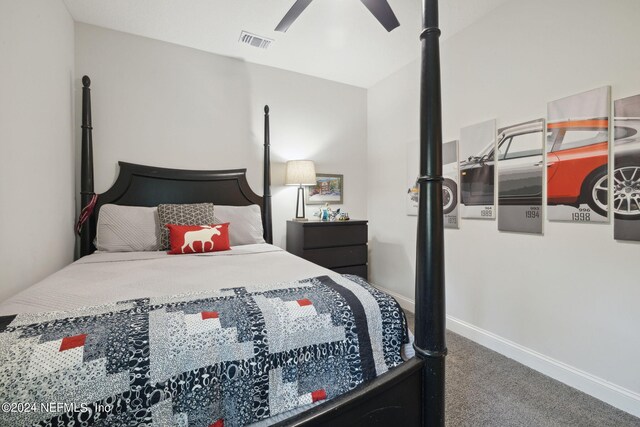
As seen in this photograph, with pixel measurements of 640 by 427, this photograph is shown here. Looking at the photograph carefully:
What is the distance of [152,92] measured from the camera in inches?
100

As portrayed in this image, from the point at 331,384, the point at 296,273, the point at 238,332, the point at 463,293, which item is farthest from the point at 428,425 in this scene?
the point at 463,293

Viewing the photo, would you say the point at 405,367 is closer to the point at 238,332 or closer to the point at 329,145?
the point at 238,332

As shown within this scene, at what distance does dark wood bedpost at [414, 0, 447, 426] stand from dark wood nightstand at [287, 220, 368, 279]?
6.60ft

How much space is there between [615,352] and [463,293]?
3.06 feet

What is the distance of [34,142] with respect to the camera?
1.59 metres

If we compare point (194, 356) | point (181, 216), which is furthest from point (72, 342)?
point (181, 216)

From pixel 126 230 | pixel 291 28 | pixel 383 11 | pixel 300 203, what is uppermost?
pixel 291 28

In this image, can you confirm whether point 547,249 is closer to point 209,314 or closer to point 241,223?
point 209,314

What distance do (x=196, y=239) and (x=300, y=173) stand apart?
1.27m

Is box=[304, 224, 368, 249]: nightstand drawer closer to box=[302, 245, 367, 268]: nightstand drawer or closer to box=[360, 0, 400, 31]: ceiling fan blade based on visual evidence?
box=[302, 245, 367, 268]: nightstand drawer

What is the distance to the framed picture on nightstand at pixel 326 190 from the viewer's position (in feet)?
10.8

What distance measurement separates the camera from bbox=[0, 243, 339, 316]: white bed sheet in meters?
0.97

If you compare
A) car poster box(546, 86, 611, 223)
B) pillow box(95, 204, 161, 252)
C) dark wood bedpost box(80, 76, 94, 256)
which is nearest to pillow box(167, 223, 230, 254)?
pillow box(95, 204, 161, 252)

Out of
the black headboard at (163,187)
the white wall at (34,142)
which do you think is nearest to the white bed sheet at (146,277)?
the white wall at (34,142)
